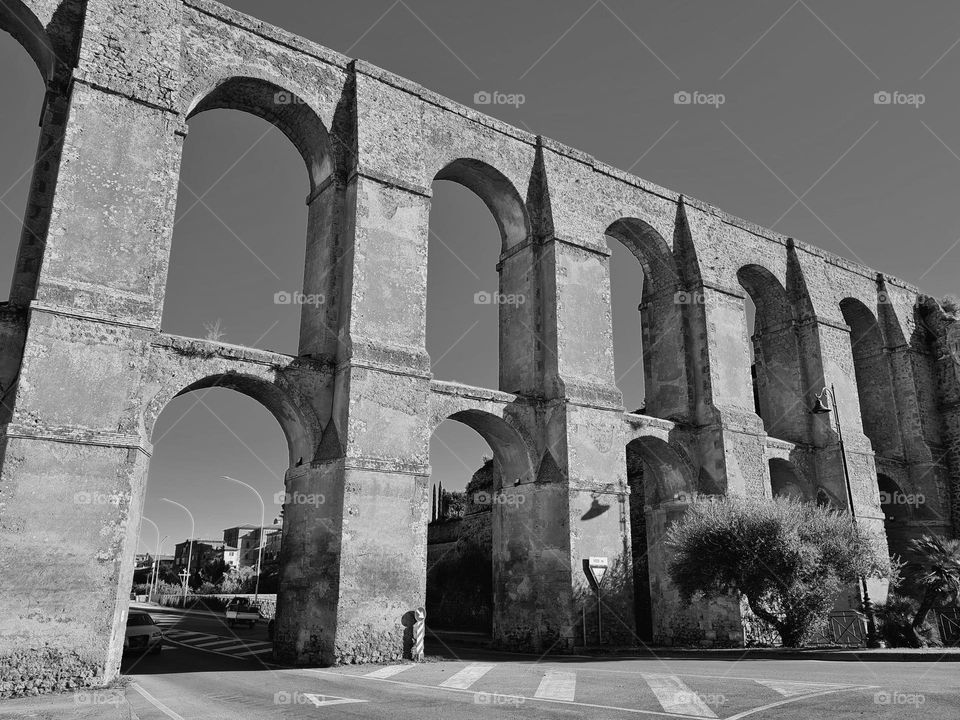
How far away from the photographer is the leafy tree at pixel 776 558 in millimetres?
17125

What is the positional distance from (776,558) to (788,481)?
8.30 meters

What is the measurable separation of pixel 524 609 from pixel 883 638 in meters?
8.83

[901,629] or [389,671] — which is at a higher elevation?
[901,629]

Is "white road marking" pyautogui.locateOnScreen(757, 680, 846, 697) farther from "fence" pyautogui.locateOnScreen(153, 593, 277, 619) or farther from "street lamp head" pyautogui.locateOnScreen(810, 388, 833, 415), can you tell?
"fence" pyautogui.locateOnScreen(153, 593, 277, 619)

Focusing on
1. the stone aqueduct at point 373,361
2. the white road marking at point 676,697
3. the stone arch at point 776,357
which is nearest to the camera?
the white road marking at point 676,697

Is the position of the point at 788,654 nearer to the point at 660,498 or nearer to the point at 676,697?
the point at 660,498

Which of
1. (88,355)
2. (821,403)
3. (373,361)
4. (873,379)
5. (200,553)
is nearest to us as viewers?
(88,355)

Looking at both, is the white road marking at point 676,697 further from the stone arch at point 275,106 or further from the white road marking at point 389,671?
the stone arch at point 275,106

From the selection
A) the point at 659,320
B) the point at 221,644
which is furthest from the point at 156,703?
the point at 659,320

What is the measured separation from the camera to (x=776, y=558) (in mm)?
17078

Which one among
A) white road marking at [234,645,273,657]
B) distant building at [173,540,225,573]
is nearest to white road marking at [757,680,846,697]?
white road marking at [234,645,273,657]

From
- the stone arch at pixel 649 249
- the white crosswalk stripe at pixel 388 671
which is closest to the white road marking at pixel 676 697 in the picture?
the white crosswalk stripe at pixel 388 671

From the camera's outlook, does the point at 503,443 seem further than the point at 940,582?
Yes

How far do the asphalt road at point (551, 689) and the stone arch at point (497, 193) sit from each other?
11379 mm
